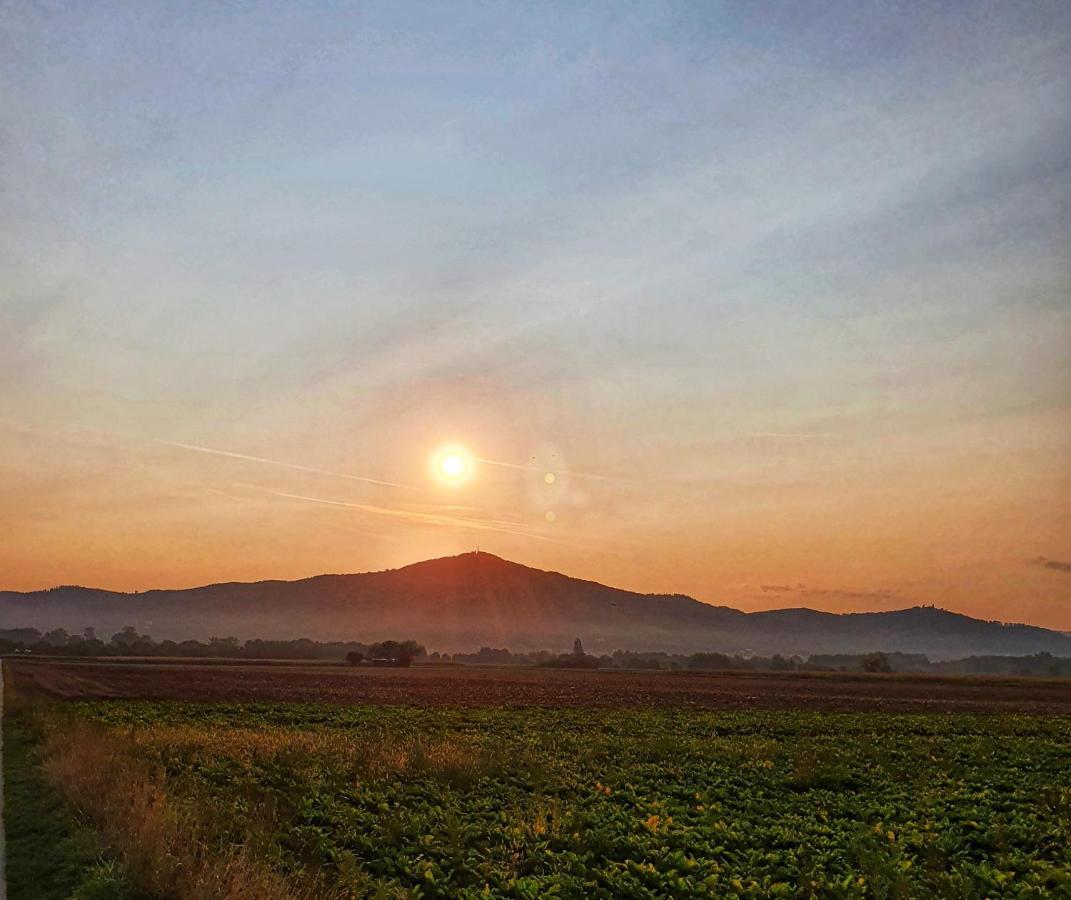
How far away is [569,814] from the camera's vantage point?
718 inches

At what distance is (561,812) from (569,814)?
0.83 meters

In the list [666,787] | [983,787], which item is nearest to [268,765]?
[666,787]

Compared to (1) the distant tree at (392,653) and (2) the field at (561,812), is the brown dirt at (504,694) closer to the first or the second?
(2) the field at (561,812)

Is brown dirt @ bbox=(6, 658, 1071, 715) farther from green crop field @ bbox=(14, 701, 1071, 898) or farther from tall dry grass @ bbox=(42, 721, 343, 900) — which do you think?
tall dry grass @ bbox=(42, 721, 343, 900)

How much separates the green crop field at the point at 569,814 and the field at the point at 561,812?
0.07m

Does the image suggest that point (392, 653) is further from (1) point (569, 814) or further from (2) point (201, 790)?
(1) point (569, 814)

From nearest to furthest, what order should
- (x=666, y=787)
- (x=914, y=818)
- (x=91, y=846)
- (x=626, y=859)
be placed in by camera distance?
(x=91, y=846)
(x=626, y=859)
(x=914, y=818)
(x=666, y=787)

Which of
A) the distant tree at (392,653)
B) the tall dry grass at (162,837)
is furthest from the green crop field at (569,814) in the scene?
the distant tree at (392,653)

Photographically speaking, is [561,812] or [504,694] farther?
[504,694]

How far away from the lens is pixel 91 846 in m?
14.9

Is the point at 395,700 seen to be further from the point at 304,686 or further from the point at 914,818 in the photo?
the point at 914,818

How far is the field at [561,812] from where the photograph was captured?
1453 cm

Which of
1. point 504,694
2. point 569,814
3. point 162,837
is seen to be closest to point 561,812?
A: point 569,814

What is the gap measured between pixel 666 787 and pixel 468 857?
9293 millimetres
